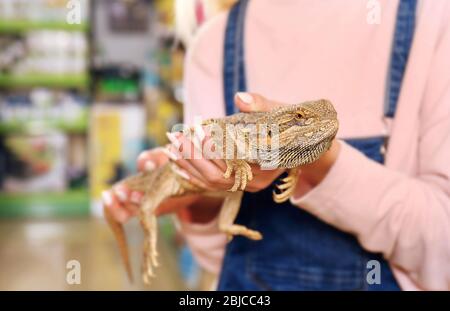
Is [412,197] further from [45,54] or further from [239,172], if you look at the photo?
[45,54]

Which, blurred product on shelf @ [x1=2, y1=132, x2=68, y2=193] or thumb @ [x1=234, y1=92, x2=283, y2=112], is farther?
blurred product on shelf @ [x1=2, y1=132, x2=68, y2=193]

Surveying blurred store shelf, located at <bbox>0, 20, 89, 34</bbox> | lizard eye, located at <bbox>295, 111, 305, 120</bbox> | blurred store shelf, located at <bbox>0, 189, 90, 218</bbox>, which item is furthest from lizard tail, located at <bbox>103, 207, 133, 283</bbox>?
blurred store shelf, located at <bbox>0, 20, 89, 34</bbox>

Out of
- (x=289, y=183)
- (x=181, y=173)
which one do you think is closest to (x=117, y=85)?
(x=181, y=173)

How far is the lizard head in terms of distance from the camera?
0.64 meters

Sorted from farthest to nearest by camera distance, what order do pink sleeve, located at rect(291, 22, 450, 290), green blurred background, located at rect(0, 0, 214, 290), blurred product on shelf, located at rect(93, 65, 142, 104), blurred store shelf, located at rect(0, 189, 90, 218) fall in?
blurred product on shelf, located at rect(93, 65, 142, 104)
green blurred background, located at rect(0, 0, 214, 290)
blurred store shelf, located at rect(0, 189, 90, 218)
pink sleeve, located at rect(291, 22, 450, 290)

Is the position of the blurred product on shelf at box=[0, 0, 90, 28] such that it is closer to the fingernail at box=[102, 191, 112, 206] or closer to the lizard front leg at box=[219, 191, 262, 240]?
the fingernail at box=[102, 191, 112, 206]

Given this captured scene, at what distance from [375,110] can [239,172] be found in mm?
279

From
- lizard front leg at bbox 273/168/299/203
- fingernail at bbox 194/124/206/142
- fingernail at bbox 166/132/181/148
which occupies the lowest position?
lizard front leg at bbox 273/168/299/203

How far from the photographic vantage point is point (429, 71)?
2.85ft

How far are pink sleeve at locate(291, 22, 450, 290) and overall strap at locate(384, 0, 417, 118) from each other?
42 millimetres

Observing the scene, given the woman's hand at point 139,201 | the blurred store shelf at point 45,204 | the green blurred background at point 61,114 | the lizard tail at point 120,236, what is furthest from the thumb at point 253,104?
the blurred store shelf at point 45,204

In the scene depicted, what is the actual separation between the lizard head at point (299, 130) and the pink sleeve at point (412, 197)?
0.20 m
